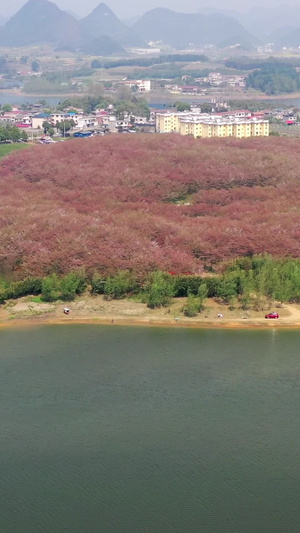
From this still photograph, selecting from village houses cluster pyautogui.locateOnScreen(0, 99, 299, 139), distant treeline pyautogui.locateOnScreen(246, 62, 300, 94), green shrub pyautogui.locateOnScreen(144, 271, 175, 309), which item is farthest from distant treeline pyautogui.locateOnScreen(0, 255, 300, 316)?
distant treeline pyautogui.locateOnScreen(246, 62, 300, 94)

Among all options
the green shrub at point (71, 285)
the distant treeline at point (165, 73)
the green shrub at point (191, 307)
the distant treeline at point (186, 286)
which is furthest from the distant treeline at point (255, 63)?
the green shrub at point (191, 307)

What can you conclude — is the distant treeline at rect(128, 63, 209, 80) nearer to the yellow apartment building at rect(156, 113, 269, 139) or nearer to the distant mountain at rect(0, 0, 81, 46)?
the yellow apartment building at rect(156, 113, 269, 139)

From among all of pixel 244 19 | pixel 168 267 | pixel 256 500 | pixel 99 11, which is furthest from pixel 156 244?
pixel 244 19

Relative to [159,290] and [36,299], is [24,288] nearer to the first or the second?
[36,299]

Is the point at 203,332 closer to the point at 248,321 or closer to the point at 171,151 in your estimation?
the point at 248,321

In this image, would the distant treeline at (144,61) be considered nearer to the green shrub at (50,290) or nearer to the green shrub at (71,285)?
the green shrub at (71,285)

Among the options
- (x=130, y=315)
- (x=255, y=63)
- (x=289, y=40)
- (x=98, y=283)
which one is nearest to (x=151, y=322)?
(x=130, y=315)
